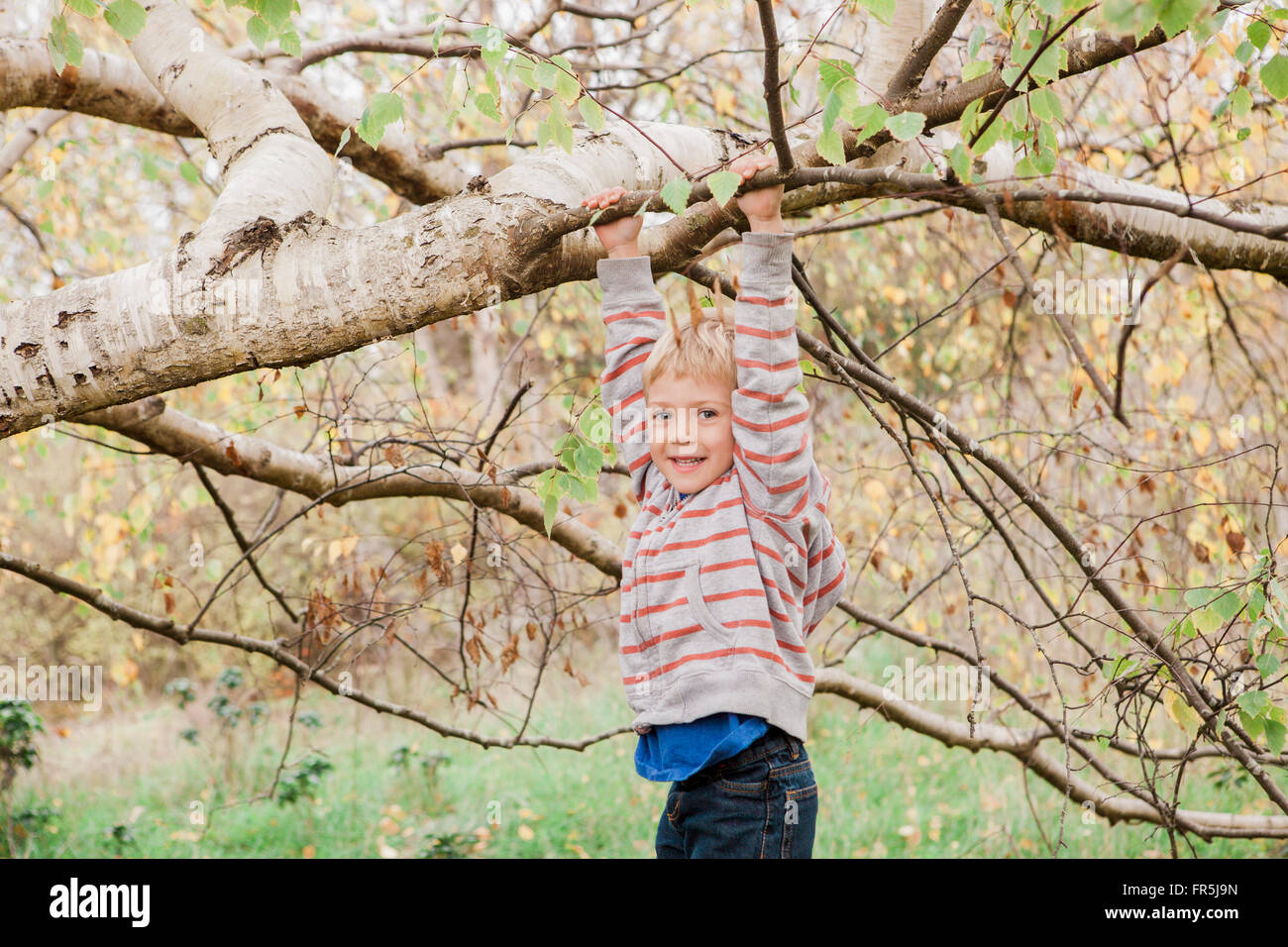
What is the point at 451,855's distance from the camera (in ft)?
13.7

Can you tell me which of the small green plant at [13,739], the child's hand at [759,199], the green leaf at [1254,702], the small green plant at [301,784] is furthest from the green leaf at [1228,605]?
the small green plant at [13,739]

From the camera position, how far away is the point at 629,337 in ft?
5.80

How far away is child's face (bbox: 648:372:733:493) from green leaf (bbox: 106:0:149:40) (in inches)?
38.3

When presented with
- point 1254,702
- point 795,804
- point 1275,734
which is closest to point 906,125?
point 795,804

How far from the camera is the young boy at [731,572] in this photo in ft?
4.99

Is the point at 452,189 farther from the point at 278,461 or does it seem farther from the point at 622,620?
the point at 622,620

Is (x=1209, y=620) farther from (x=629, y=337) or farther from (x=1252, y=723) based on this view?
(x=629, y=337)

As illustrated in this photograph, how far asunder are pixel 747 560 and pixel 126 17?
127cm

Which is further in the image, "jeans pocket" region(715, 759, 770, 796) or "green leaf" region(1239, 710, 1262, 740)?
"green leaf" region(1239, 710, 1262, 740)

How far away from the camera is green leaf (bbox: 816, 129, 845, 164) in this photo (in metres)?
1.32

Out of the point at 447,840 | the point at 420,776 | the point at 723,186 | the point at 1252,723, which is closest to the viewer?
the point at 723,186

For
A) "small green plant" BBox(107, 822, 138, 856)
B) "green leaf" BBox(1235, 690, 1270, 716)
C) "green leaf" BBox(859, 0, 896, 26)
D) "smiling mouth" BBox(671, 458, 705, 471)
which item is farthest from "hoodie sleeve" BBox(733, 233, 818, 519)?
"small green plant" BBox(107, 822, 138, 856)

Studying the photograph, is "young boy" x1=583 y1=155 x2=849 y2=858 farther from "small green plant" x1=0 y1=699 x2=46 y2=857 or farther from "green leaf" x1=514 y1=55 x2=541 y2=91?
"small green plant" x1=0 y1=699 x2=46 y2=857
